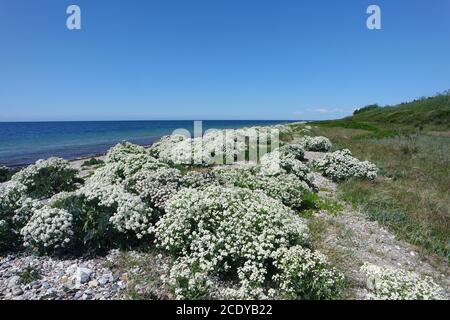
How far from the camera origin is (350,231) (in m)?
7.67

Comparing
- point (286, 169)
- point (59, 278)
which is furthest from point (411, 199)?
point (59, 278)

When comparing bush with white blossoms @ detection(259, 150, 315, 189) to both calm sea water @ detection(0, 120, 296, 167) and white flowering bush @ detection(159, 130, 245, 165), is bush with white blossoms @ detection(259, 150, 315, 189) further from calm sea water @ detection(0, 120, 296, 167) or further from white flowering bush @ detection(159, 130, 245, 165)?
calm sea water @ detection(0, 120, 296, 167)

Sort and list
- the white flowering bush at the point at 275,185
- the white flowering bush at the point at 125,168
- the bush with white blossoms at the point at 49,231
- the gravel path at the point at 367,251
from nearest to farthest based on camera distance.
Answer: the gravel path at the point at 367,251 < the bush with white blossoms at the point at 49,231 < the white flowering bush at the point at 275,185 < the white flowering bush at the point at 125,168

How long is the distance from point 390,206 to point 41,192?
457 inches

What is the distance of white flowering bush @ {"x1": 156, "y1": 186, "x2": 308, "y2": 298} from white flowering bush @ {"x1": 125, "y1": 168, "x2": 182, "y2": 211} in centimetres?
78

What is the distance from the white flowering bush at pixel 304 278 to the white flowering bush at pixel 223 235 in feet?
1.19

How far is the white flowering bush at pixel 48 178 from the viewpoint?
1112cm

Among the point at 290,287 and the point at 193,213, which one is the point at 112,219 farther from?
the point at 290,287

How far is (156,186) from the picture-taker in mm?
8234

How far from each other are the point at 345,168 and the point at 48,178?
1227 centimetres

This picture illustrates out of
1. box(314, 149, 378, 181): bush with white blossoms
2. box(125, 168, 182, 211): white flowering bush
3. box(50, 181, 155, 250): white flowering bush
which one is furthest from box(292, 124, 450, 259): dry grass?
box(50, 181, 155, 250): white flowering bush

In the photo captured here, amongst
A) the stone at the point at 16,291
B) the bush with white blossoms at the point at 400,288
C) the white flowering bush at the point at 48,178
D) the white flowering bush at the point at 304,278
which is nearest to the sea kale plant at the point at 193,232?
the white flowering bush at the point at 304,278

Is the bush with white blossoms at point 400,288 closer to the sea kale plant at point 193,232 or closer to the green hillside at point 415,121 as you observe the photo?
the sea kale plant at point 193,232
